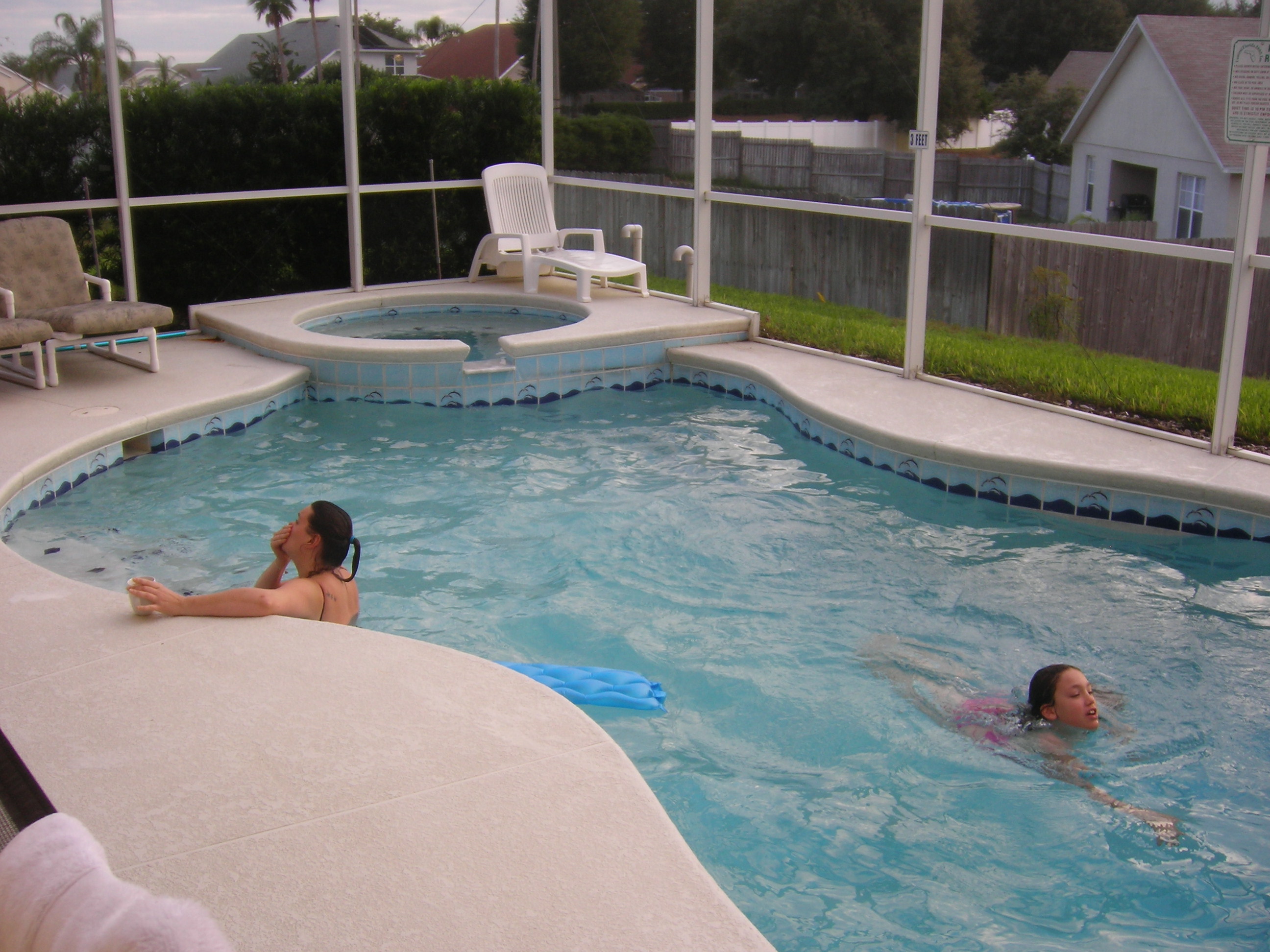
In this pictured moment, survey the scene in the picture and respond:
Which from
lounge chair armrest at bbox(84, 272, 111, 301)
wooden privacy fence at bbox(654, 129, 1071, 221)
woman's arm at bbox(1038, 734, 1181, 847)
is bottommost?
woman's arm at bbox(1038, 734, 1181, 847)

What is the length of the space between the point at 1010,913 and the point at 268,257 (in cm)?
823

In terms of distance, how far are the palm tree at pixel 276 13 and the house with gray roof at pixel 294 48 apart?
4 centimetres

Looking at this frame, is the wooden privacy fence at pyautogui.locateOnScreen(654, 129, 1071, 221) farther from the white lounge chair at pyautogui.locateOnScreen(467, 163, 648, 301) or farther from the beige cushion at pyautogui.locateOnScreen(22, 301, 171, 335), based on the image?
the beige cushion at pyautogui.locateOnScreen(22, 301, 171, 335)

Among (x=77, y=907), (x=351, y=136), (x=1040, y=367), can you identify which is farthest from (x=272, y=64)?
(x=77, y=907)

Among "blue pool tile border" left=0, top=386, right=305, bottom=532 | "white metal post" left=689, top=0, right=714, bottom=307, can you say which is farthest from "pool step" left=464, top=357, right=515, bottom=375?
"white metal post" left=689, top=0, right=714, bottom=307

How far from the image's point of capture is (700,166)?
8.41m

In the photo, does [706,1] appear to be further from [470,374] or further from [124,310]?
[124,310]

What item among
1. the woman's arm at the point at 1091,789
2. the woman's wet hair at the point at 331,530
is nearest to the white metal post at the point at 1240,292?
the woman's arm at the point at 1091,789

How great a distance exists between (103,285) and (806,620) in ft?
16.6

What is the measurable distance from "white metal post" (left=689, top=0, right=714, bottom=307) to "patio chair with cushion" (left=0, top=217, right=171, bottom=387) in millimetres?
3783

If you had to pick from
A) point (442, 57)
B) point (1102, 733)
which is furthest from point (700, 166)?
point (1102, 733)

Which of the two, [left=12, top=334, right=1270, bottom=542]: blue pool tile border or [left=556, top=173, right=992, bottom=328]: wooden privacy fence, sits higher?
[left=556, top=173, right=992, bottom=328]: wooden privacy fence

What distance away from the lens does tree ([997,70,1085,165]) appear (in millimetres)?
7055

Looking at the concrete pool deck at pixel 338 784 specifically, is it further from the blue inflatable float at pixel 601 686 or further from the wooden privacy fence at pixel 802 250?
Result: the wooden privacy fence at pixel 802 250
